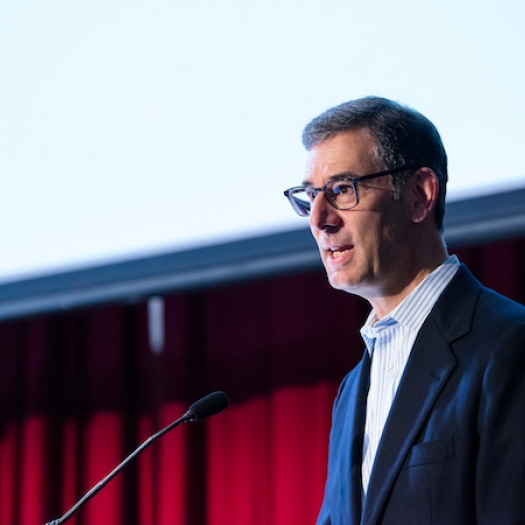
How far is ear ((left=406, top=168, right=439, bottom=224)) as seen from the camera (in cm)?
172

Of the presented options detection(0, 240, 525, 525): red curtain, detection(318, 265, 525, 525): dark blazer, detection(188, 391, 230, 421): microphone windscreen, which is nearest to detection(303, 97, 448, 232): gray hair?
detection(318, 265, 525, 525): dark blazer

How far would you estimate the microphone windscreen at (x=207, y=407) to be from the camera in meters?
1.66

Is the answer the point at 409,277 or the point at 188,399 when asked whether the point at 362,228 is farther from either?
the point at 188,399

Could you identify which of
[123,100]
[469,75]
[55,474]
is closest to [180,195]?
[123,100]

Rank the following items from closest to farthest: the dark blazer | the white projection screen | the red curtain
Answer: the dark blazer
the white projection screen
the red curtain

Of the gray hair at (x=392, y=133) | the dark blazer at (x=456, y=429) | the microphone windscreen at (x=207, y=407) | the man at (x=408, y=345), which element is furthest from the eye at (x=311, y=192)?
the microphone windscreen at (x=207, y=407)

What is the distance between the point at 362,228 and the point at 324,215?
0.08 metres

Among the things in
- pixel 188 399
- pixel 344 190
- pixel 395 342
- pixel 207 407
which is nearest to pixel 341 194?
pixel 344 190

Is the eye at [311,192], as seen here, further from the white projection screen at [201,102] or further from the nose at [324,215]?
the white projection screen at [201,102]

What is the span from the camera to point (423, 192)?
1.74 metres

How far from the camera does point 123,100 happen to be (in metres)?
2.98

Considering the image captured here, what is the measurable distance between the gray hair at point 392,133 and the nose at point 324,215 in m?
0.14

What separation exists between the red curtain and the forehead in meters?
1.15

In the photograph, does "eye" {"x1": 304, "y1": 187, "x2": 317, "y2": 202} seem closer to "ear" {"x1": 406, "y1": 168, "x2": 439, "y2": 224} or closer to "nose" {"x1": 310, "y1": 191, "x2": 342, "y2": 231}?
"nose" {"x1": 310, "y1": 191, "x2": 342, "y2": 231}
